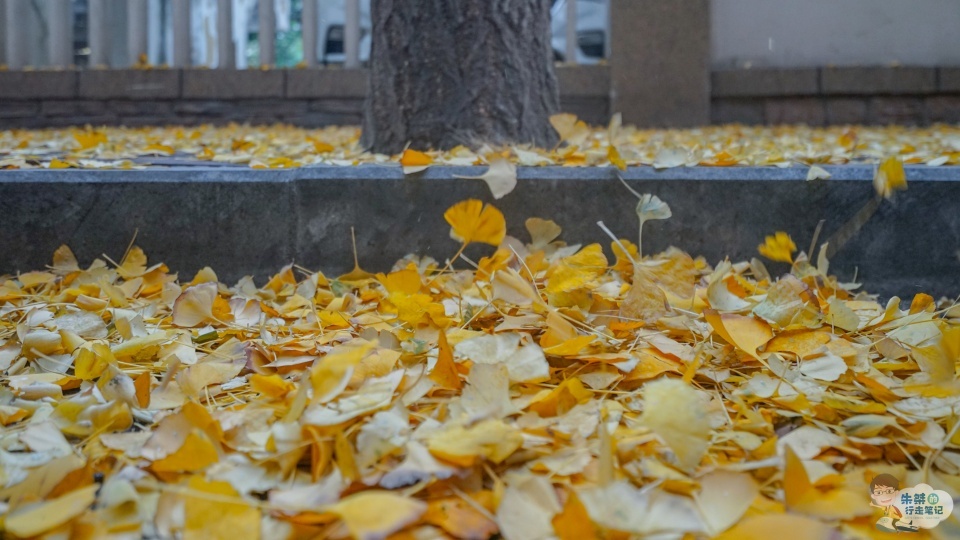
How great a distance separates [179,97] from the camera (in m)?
5.07

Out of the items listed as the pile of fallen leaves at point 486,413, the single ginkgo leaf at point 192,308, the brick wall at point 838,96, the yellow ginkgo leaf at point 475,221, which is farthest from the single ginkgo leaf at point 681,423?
the brick wall at point 838,96

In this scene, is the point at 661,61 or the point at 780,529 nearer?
the point at 780,529

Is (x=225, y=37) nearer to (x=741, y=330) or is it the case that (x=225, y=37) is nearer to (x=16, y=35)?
(x=16, y=35)

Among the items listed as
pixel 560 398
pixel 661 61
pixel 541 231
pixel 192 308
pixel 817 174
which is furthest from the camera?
pixel 661 61

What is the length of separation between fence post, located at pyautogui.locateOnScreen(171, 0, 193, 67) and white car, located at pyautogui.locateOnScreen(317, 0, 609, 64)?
1045mm

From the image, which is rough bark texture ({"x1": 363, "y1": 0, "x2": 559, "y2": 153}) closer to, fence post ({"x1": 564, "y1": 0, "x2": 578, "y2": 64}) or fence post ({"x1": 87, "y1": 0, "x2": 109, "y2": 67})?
fence post ({"x1": 564, "y1": 0, "x2": 578, "y2": 64})

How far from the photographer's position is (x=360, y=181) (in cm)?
178

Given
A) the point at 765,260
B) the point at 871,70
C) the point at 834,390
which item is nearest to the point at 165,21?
the point at 871,70

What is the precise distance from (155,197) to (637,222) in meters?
1.14

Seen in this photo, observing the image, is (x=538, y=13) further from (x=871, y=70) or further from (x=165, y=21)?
(x=165, y=21)

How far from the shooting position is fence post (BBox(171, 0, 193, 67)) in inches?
201

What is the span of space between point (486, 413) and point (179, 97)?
16.1ft

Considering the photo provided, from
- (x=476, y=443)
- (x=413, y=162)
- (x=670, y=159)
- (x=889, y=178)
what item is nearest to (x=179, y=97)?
(x=413, y=162)

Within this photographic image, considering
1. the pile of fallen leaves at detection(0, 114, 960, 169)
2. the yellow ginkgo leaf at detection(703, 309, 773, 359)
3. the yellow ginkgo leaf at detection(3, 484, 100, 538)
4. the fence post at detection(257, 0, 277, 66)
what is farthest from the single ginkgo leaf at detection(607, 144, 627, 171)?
the fence post at detection(257, 0, 277, 66)
